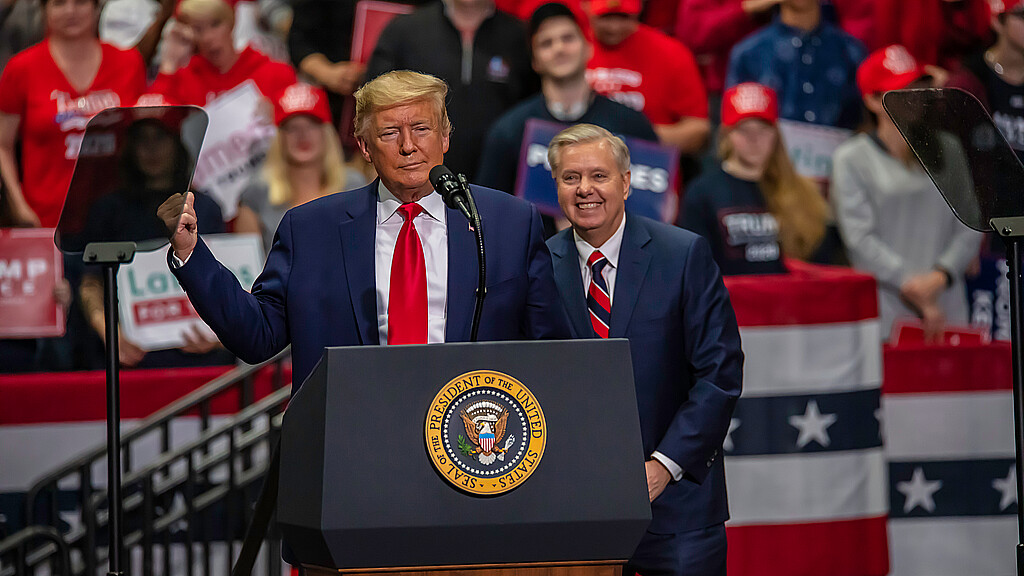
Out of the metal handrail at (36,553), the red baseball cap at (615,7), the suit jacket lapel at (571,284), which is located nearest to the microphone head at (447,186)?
the suit jacket lapel at (571,284)

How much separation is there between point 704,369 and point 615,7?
3.22 meters

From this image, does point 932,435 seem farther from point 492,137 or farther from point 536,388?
point 536,388

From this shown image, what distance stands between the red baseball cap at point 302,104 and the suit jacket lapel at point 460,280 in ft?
9.81

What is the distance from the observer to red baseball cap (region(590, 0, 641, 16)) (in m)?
6.03

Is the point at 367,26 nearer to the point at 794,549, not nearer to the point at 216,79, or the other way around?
the point at 216,79

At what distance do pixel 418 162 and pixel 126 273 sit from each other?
2692 mm

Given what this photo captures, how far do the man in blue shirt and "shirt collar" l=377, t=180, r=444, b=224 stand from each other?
3.76 metres

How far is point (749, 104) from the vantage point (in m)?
5.61

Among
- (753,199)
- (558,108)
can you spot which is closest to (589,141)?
(558,108)

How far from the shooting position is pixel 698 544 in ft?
10.7

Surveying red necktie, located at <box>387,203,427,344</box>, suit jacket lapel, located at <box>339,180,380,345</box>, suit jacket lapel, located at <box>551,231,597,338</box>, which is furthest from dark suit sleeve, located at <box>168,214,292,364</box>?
suit jacket lapel, located at <box>551,231,597,338</box>

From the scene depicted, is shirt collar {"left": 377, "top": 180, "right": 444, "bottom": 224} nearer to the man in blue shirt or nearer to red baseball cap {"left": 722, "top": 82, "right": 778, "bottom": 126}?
red baseball cap {"left": 722, "top": 82, "right": 778, "bottom": 126}

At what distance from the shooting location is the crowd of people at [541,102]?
5.43m

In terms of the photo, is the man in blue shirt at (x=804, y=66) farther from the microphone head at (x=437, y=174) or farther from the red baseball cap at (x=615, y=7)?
the microphone head at (x=437, y=174)
